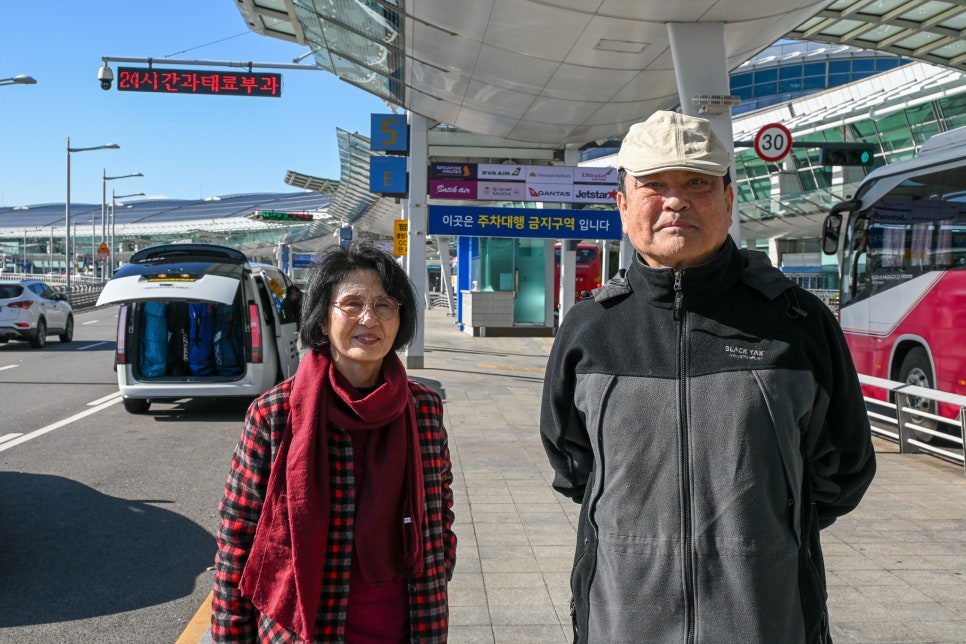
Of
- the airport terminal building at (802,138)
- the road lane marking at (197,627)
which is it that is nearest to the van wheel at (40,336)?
the airport terminal building at (802,138)

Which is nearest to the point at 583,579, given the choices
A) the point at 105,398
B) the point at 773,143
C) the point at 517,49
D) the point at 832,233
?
the point at 832,233

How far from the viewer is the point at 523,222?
60.0 feet

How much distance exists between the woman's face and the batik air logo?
1.00 m

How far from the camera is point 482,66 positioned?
14.4 metres

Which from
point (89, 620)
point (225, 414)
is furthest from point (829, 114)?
point (89, 620)

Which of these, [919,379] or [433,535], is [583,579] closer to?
[433,535]

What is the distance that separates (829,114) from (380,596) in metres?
38.6

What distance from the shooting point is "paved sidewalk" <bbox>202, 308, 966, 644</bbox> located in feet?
14.5

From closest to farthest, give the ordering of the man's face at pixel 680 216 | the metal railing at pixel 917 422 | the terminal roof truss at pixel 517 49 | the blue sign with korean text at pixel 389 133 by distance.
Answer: the man's face at pixel 680 216 → the metal railing at pixel 917 422 → the terminal roof truss at pixel 517 49 → the blue sign with korean text at pixel 389 133

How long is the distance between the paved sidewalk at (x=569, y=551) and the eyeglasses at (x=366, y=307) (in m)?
2.12

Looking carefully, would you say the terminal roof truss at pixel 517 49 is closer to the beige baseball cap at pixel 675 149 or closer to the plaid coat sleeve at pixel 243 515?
the beige baseball cap at pixel 675 149

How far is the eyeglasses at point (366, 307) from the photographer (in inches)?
105

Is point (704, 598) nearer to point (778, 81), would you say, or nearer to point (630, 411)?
point (630, 411)

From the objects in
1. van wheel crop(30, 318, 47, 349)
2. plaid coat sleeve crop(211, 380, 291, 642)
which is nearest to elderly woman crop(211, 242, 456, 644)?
plaid coat sleeve crop(211, 380, 291, 642)
